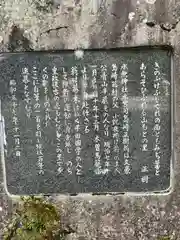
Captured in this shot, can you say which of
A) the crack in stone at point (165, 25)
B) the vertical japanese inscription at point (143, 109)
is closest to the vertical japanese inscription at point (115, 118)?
the vertical japanese inscription at point (143, 109)

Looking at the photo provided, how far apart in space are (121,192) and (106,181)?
9cm

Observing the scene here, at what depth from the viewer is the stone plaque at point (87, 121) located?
7.82 feet

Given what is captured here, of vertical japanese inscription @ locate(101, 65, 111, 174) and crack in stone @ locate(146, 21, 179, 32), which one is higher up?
crack in stone @ locate(146, 21, 179, 32)

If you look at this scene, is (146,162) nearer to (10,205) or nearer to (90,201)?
(90,201)

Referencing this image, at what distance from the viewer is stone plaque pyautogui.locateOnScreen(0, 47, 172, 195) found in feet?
7.82

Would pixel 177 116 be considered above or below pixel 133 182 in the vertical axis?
above

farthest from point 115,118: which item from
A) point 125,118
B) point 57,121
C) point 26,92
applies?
point 26,92

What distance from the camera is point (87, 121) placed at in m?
2.44

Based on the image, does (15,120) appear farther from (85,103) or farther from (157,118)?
(157,118)

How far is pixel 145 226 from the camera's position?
2.54 meters

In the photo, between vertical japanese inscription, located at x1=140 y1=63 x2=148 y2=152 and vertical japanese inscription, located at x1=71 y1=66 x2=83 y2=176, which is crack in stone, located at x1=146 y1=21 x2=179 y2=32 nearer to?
vertical japanese inscription, located at x1=140 y1=63 x2=148 y2=152

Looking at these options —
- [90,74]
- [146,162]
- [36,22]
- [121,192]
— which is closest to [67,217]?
[121,192]

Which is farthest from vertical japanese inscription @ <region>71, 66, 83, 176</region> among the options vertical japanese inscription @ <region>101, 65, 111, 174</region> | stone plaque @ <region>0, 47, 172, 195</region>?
vertical japanese inscription @ <region>101, 65, 111, 174</region>

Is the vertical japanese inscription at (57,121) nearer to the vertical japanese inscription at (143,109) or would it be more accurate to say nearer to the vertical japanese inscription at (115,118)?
the vertical japanese inscription at (115,118)
